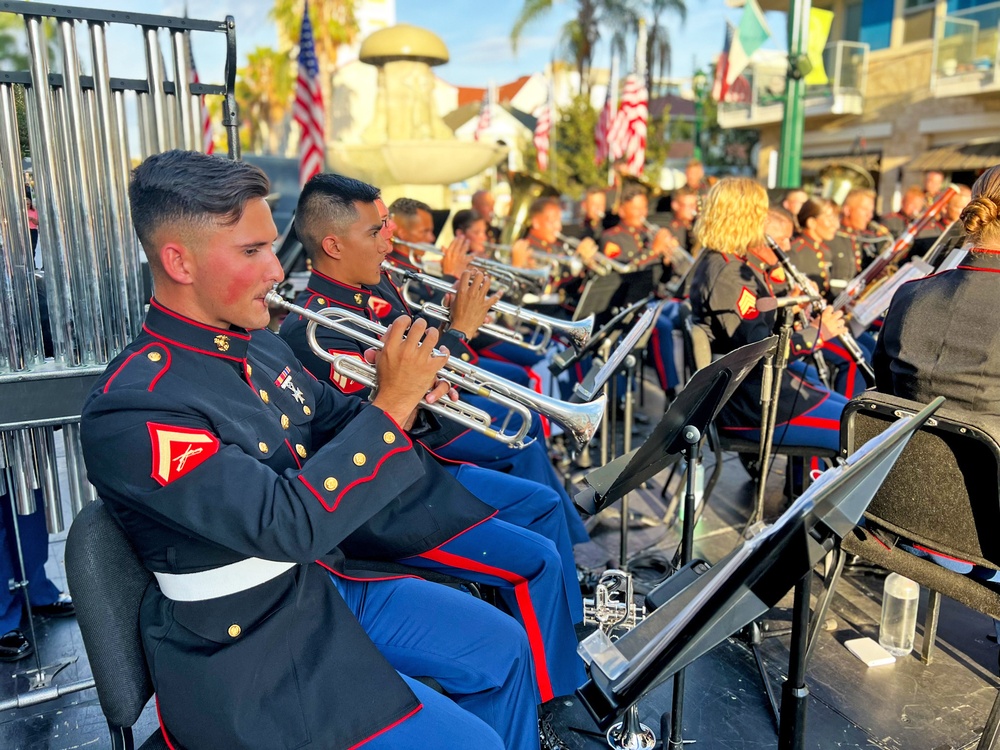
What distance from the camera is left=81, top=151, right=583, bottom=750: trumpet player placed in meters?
1.64

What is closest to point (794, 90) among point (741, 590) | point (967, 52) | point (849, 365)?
point (849, 365)

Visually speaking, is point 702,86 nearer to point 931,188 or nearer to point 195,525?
point 931,188

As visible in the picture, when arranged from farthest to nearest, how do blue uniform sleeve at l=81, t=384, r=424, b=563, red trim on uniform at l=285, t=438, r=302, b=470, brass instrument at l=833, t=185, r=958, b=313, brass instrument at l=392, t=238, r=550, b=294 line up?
brass instrument at l=392, t=238, r=550, b=294 < brass instrument at l=833, t=185, r=958, b=313 < red trim on uniform at l=285, t=438, r=302, b=470 < blue uniform sleeve at l=81, t=384, r=424, b=563

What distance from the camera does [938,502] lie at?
100 inches

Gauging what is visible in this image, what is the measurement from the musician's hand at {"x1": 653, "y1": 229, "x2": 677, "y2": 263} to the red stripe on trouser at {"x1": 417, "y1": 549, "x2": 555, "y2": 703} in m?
6.03

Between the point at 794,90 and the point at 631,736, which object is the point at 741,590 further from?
the point at 794,90

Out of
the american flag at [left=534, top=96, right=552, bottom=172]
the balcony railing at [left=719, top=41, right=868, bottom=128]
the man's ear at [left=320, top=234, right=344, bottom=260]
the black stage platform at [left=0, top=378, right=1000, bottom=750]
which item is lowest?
the black stage platform at [left=0, top=378, right=1000, bottom=750]

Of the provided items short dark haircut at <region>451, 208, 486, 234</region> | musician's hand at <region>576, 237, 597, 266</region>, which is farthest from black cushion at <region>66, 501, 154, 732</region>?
musician's hand at <region>576, 237, 597, 266</region>

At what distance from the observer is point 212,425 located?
1.75m

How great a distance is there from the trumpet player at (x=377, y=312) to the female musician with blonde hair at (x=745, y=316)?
1164 millimetres

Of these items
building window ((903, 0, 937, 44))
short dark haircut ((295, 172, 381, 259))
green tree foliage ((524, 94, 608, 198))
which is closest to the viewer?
short dark haircut ((295, 172, 381, 259))

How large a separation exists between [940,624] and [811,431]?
3.35ft

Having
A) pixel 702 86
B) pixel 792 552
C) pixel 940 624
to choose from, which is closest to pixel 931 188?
pixel 940 624

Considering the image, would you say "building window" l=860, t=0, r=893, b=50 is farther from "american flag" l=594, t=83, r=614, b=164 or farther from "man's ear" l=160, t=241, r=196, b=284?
"man's ear" l=160, t=241, r=196, b=284
